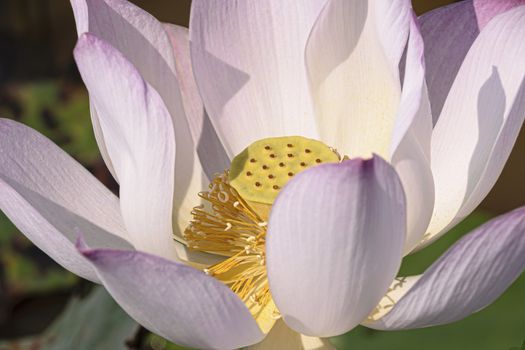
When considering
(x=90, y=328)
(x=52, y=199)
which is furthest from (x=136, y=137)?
(x=90, y=328)

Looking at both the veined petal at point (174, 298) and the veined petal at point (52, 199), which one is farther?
the veined petal at point (52, 199)

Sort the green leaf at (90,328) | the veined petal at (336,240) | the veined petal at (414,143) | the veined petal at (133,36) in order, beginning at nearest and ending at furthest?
the veined petal at (336,240)
the veined petal at (414,143)
the veined petal at (133,36)
the green leaf at (90,328)

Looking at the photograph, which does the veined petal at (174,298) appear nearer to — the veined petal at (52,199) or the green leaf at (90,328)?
the veined petal at (52,199)

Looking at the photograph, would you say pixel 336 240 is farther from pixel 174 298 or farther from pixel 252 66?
pixel 252 66

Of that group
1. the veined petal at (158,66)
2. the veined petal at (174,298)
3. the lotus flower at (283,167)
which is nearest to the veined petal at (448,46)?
the lotus flower at (283,167)

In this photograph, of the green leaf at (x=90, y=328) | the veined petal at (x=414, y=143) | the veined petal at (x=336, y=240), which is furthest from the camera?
the green leaf at (x=90, y=328)

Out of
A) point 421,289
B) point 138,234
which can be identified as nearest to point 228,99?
point 138,234
